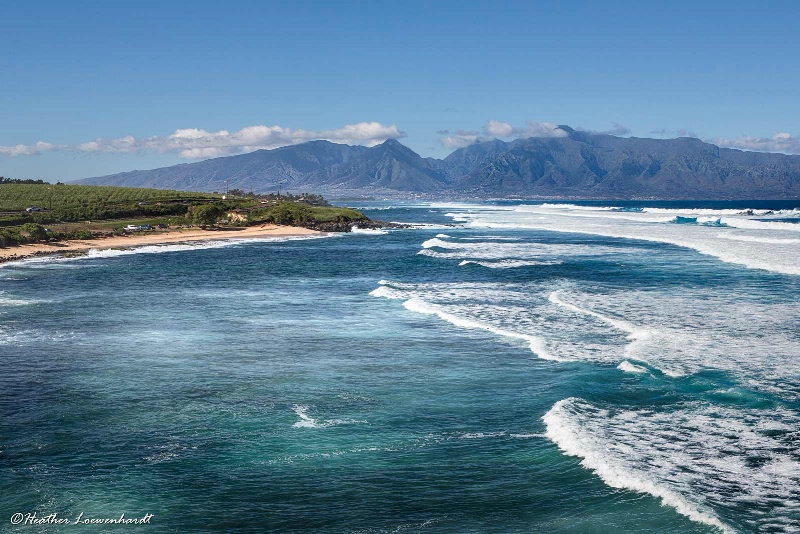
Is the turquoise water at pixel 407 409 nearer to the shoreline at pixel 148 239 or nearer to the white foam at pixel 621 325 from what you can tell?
the white foam at pixel 621 325

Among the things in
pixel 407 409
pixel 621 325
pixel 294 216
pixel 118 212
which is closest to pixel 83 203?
pixel 118 212

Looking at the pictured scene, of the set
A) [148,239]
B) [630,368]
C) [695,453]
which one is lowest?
[695,453]

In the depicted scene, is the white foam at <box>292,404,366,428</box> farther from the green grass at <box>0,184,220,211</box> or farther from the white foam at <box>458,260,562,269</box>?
the green grass at <box>0,184,220,211</box>

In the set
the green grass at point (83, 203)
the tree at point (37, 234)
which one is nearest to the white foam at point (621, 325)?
the tree at point (37, 234)

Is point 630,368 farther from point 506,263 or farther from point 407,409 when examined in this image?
point 506,263

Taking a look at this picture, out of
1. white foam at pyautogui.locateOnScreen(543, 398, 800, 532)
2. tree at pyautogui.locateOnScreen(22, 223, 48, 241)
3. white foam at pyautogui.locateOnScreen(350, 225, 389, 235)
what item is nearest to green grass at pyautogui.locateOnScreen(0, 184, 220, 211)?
tree at pyautogui.locateOnScreen(22, 223, 48, 241)

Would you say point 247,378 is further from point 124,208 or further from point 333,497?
point 124,208
